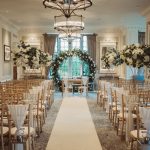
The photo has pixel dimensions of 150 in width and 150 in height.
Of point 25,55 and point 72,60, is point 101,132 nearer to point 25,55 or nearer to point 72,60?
point 25,55

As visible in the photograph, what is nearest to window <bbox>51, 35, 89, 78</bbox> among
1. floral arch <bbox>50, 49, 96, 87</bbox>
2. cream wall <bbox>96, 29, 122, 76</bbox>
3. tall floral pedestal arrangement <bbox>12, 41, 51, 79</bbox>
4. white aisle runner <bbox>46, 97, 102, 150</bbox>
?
cream wall <bbox>96, 29, 122, 76</bbox>

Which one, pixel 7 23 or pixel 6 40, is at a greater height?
pixel 7 23

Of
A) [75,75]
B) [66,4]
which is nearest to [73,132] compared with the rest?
[66,4]

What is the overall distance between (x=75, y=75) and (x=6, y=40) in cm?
506

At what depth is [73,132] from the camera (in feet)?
23.0

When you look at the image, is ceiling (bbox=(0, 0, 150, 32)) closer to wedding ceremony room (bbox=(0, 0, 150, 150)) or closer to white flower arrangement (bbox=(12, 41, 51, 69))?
wedding ceremony room (bbox=(0, 0, 150, 150))

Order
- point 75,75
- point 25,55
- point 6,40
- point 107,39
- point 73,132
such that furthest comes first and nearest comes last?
point 75,75 < point 107,39 < point 6,40 < point 25,55 < point 73,132

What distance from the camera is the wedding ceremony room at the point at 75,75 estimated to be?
222 inches

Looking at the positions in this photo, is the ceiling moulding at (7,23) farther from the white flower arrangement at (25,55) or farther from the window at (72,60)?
the white flower arrangement at (25,55)

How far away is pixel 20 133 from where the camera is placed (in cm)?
479

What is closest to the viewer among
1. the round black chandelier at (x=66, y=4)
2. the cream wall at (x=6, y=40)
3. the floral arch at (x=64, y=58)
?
the round black chandelier at (x=66, y=4)

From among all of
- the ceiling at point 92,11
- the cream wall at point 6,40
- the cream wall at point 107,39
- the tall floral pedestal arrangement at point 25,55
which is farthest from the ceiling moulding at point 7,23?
the cream wall at point 107,39

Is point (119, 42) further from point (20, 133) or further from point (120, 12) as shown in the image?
point (20, 133)

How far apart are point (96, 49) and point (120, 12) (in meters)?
5.88
